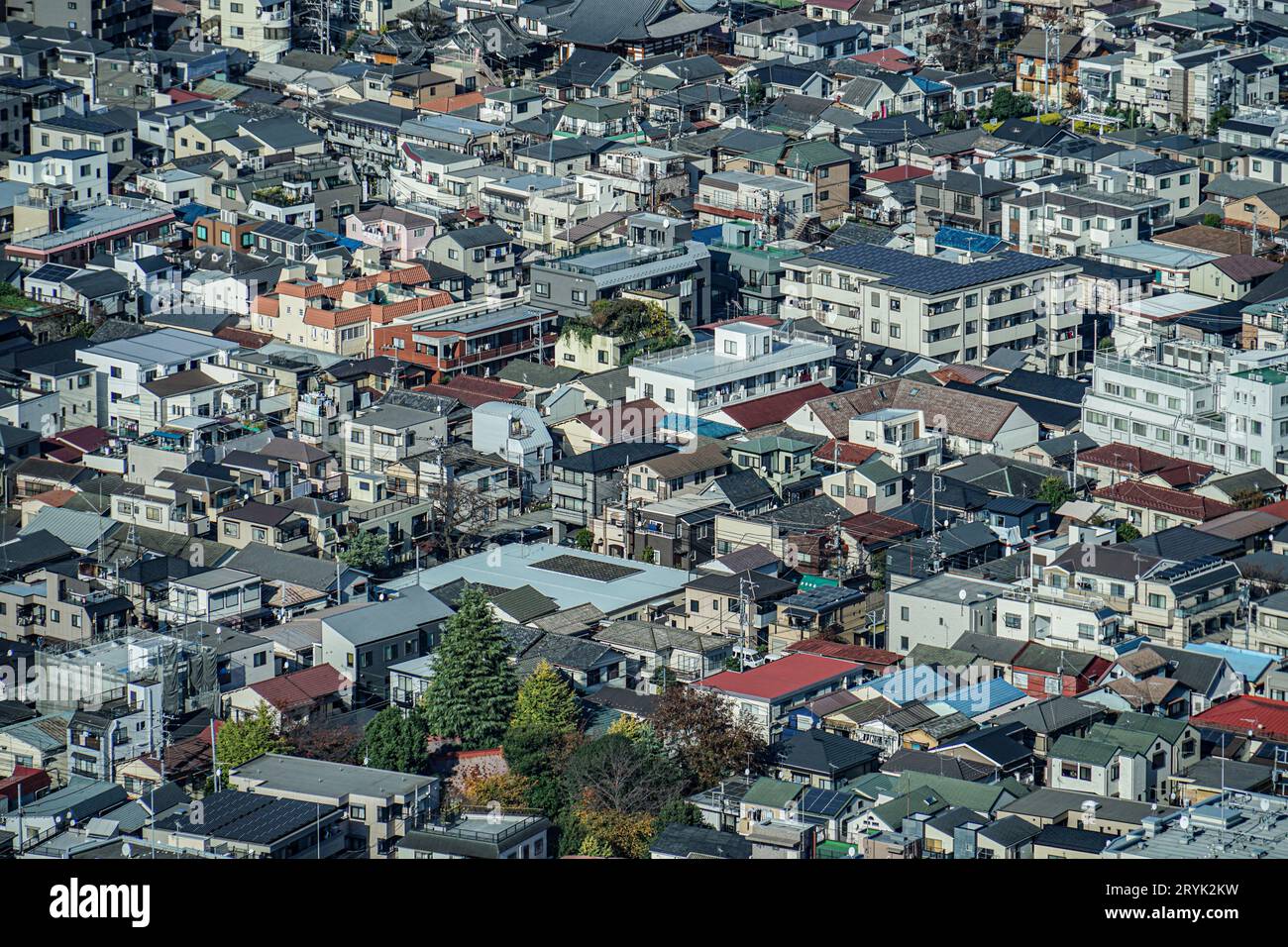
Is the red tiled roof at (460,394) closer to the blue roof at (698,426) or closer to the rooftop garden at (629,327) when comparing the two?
the rooftop garden at (629,327)

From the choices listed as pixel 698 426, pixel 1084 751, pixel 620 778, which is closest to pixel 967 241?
pixel 698 426

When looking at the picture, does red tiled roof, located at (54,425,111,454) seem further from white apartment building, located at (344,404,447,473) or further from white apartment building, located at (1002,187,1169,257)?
white apartment building, located at (1002,187,1169,257)

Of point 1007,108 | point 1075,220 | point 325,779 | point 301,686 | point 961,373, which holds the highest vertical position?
point 1007,108

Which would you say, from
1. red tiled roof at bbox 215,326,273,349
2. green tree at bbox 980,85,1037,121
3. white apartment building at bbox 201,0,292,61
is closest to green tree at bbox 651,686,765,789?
red tiled roof at bbox 215,326,273,349

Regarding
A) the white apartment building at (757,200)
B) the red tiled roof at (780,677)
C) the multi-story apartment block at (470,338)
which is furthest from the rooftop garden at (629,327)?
the red tiled roof at (780,677)

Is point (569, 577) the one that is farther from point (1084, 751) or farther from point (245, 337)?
point (245, 337)
